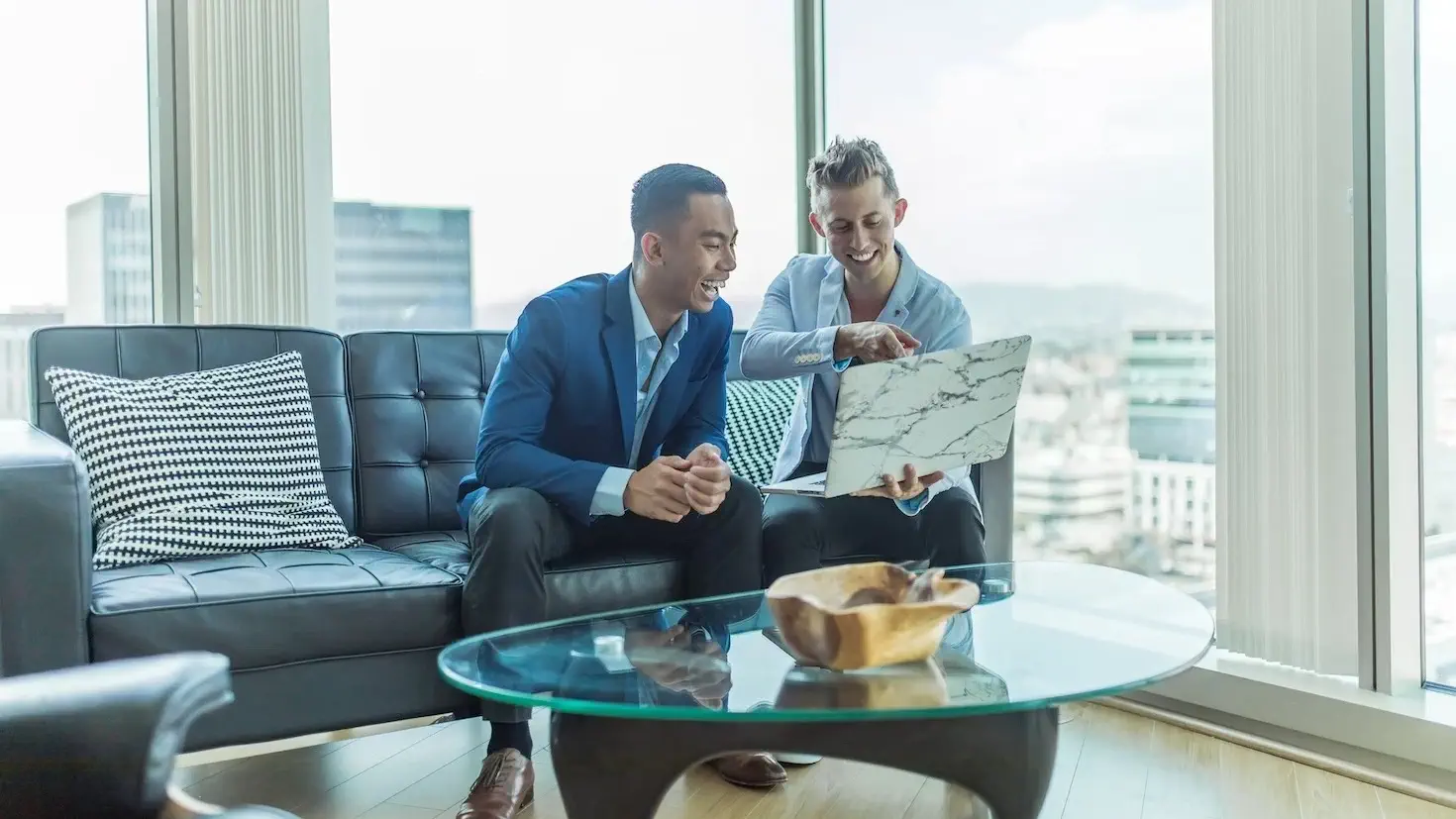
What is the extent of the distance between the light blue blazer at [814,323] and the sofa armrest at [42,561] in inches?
49.7

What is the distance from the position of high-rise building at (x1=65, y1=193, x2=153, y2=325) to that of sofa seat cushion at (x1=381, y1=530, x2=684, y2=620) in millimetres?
1152

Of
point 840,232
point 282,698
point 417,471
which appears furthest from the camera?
point 417,471

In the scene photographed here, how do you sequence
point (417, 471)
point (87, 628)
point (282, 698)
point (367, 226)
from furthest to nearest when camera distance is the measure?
point (367, 226) → point (417, 471) → point (282, 698) → point (87, 628)

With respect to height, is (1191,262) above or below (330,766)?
above

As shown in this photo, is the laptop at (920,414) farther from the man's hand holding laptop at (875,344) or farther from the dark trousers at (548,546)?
the dark trousers at (548,546)

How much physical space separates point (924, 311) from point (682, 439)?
22.3 inches

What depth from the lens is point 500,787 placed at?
1.87 m

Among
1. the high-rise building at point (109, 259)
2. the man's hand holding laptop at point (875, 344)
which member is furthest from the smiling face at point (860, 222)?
the high-rise building at point (109, 259)

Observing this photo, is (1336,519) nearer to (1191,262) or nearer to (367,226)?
(1191,262)

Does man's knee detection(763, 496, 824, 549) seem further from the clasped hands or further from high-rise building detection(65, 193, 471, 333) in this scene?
high-rise building detection(65, 193, 471, 333)

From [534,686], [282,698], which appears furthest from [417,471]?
[534,686]

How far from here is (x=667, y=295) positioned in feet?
7.35

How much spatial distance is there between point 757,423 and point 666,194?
709mm

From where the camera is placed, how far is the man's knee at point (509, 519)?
193 centimetres
